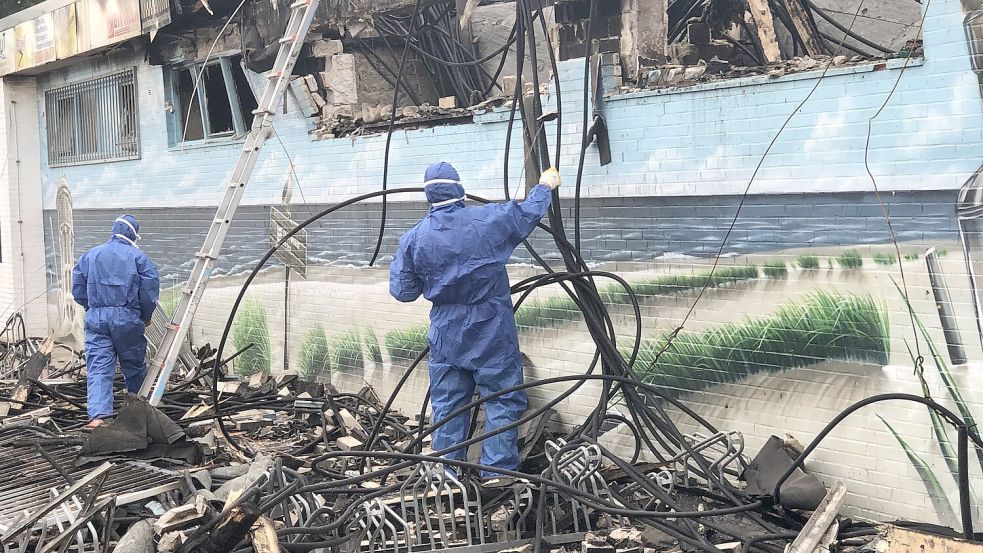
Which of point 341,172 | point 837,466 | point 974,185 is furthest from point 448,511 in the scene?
point 341,172

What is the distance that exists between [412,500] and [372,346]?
2.66m

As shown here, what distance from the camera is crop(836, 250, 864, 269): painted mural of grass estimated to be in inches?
191

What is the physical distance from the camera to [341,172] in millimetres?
8156

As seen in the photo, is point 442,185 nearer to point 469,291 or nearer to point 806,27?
point 469,291

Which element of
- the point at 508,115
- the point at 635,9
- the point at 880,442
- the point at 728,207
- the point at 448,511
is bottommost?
the point at 448,511

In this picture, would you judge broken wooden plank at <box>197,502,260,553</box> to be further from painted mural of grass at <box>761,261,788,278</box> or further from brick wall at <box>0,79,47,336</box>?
brick wall at <box>0,79,47,336</box>

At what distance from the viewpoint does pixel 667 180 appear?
5.67 m

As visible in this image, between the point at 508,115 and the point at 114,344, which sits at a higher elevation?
the point at 508,115

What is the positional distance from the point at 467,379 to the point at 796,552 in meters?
2.28

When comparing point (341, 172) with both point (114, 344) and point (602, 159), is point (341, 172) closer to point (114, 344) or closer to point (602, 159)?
point (114, 344)

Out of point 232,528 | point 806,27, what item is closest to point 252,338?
point 232,528

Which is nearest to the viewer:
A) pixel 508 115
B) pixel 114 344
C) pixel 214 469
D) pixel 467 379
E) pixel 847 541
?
pixel 847 541

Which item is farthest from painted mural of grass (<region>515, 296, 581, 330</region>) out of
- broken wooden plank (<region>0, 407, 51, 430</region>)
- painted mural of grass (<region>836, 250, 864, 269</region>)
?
broken wooden plank (<region>0, 407, 51, 430</region>)

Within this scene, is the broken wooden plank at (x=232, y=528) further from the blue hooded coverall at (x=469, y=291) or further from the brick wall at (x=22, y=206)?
the brick wall at (x=22, y=206)
